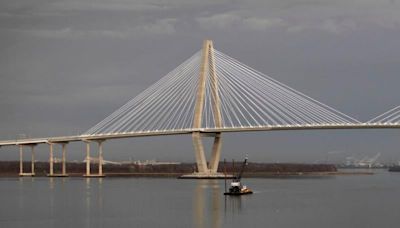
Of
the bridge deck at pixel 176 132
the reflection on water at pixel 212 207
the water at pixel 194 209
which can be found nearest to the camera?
the water at pixel 194 209

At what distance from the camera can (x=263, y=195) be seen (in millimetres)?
42938

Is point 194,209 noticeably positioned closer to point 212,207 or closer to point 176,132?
point 212,207

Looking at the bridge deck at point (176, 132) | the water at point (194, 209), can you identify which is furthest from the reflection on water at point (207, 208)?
the bridge deck at point (176, 132)

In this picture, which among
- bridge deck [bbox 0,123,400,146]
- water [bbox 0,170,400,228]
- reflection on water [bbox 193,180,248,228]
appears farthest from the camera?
bridge deck [bbox 0,123,400,146]

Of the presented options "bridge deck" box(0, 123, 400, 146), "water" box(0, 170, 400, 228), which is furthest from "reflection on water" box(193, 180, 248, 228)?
"bridge deck" box(0, 123, 400, 146)

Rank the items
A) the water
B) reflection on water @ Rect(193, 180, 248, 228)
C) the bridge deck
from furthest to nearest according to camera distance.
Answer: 1. the bridge deck
2. reflection on water @ Rect(193, 180, 248, 228)
3. the water

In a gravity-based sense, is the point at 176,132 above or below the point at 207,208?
above

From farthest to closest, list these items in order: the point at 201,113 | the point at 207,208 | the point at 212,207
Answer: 1. the point at 201,113
2. the point at 212,207
3. the point at 207,208

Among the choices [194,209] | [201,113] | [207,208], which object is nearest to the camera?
[194,209]

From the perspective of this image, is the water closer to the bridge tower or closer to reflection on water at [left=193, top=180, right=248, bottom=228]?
reflection on water at [left=193, top=180, right=248, bottom=228]

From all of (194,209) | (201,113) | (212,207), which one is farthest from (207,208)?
(201,113)

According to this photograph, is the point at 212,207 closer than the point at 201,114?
Yes

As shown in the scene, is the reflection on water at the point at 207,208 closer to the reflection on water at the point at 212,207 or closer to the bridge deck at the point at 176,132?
the reflection on water at the point at 212,207

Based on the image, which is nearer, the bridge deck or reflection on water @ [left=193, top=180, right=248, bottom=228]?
reflection on water @ [left=193, top=180, right=248, bottom=228]
